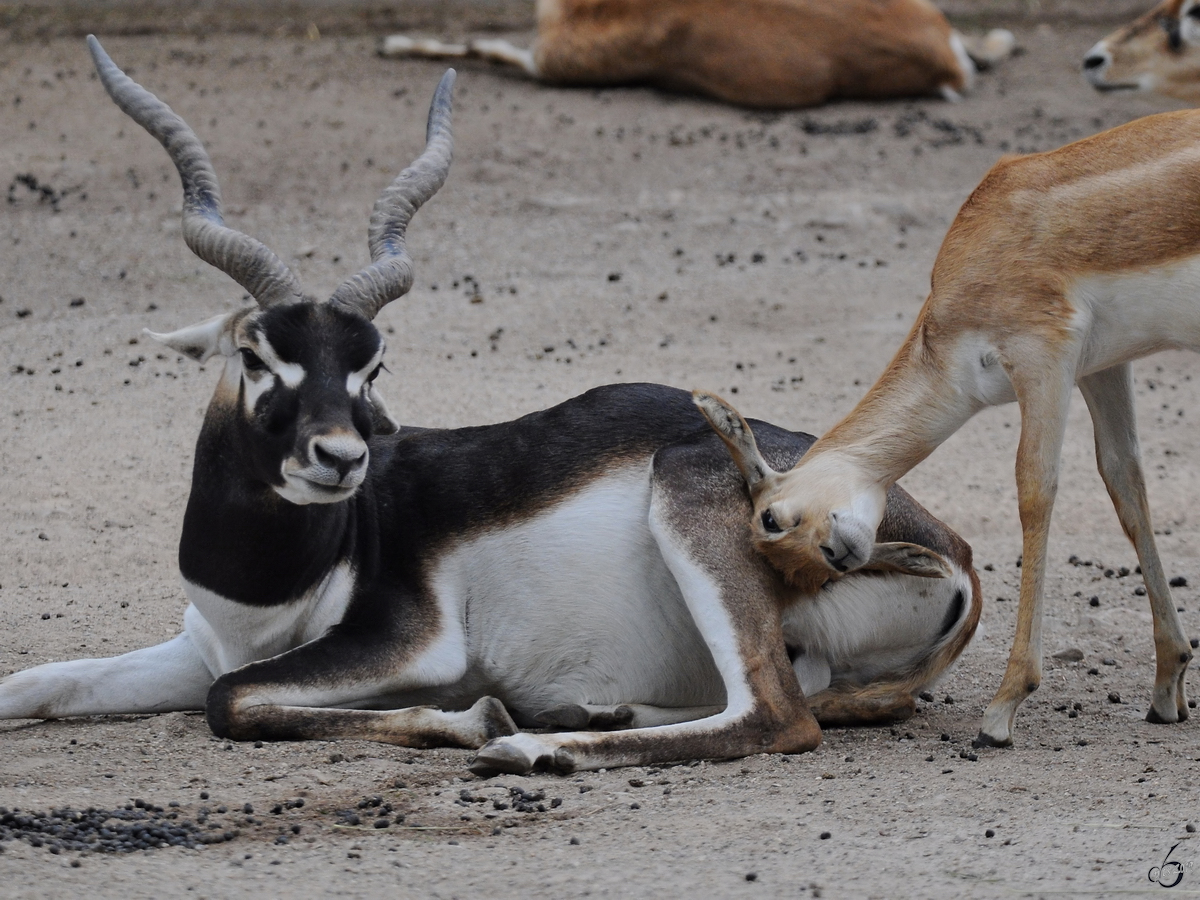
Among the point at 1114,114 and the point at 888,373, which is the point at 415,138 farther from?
the point at 888,373

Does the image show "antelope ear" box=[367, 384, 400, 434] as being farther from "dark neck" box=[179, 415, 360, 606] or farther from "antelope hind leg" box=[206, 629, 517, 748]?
"antelope hind leg" box=[206, 629, 517, 748]

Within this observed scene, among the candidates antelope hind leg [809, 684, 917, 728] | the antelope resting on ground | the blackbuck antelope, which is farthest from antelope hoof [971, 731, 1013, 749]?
the antelope resting on ground

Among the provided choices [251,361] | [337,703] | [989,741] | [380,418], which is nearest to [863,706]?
[989,741]

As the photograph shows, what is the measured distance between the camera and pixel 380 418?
474 cm

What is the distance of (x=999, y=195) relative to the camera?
4473 millimetres

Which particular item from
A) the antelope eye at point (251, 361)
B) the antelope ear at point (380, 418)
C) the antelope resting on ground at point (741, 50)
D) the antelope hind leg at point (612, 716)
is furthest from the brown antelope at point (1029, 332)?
the antelope resting on ground at point (741, 50)

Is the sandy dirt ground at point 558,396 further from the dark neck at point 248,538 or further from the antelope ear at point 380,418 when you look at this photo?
the antelope ear at point 380,418

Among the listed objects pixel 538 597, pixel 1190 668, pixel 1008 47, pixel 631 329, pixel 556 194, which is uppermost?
pixel 1008 47

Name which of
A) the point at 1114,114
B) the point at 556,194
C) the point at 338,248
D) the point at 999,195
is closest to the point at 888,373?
the point at 999,195

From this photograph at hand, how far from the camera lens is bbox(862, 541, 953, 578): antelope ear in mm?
4391

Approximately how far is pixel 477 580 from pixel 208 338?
41.3 inches

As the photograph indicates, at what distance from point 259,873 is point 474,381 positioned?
4.82 metres

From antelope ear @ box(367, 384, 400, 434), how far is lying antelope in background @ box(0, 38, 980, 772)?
0.06ft

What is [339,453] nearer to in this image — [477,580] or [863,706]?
[477,580]
